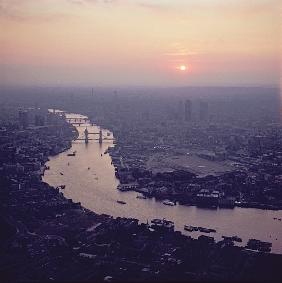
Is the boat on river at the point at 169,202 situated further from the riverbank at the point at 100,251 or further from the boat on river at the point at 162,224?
the riverbank at the point at 100,251

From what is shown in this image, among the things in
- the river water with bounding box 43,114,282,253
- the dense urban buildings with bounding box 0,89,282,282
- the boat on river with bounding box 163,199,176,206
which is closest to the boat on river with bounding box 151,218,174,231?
the dense urban buildings with bounding box 0,89,282,282

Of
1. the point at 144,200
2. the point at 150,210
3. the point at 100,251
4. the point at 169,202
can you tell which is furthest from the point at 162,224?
the point at 144,200

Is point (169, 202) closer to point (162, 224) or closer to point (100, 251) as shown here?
point (162, 224)

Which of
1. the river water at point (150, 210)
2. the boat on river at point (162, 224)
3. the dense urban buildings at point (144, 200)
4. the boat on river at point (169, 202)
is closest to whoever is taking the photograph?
the dense urban buildings at point (144, 200)

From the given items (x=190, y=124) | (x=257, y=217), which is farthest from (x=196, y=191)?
(x=190, y=124)

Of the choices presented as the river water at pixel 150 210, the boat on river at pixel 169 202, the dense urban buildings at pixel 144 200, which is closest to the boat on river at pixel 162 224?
the dense urban buildings at pixel 144 200

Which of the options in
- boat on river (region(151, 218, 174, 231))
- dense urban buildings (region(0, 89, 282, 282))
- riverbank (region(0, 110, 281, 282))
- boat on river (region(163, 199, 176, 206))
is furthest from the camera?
boat on river (region(163, 199, 176, 206))

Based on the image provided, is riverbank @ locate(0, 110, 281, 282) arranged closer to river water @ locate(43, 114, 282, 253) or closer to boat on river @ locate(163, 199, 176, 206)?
river water @ locate(43, 114, 282, 253)
